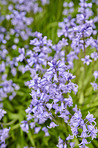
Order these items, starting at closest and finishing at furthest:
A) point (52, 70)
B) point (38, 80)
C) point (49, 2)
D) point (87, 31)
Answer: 1. point (52, 70)
2. point (38, 80)
3. point (87, 31)
4. point (49, 2)

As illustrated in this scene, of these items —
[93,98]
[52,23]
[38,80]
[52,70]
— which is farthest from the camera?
[52,23]

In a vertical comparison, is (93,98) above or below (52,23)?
below

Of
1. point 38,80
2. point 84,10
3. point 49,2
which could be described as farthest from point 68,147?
point 49,2

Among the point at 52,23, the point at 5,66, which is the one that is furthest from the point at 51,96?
the point at 52,23

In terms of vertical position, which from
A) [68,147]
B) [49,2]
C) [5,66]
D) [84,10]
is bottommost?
[68,147]

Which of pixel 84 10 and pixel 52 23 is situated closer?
pixel 84 10

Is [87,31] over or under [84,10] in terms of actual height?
under

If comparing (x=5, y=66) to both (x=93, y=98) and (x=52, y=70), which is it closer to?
(x=93, y=98)

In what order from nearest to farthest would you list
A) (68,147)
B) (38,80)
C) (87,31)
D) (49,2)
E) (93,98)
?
(38,80) < (87,31) < (68,147) < (93,98) < (49,2)

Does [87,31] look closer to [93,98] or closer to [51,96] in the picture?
[51,96]
